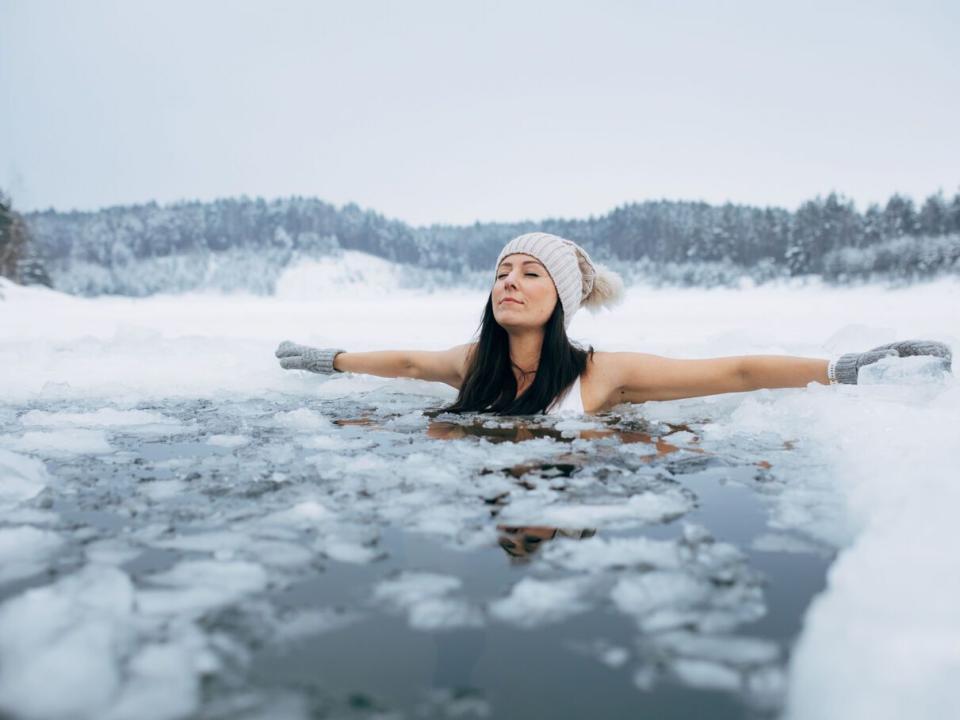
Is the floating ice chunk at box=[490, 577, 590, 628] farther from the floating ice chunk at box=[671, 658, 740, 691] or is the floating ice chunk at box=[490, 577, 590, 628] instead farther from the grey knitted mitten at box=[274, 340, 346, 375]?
the grey knitted mitten at box=[274, 340, 346, 375]

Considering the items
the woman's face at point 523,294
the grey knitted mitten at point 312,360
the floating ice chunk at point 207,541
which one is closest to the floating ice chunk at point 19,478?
the floating ice chunk at point 207,541

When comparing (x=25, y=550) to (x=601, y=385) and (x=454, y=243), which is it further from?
(x=454, y=243)

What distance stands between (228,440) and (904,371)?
10.0 ft

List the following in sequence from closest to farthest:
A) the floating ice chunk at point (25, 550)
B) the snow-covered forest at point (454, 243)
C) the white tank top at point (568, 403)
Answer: the floating ice chunk at point (25, 550) < the white tank top at point (568, 403) < the snow-covered forest at point (454, 243)

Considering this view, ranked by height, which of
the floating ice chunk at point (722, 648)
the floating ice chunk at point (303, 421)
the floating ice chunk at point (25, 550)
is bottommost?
the floating ice chunk at point (303, 421)

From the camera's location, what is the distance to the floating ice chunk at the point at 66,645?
3.38 ft

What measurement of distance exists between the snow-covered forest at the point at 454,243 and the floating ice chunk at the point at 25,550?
2782cm

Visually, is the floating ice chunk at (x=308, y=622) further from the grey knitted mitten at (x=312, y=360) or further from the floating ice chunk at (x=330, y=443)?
the grey knitted mitten at (x=312, y=360)

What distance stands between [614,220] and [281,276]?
28315 millimetres

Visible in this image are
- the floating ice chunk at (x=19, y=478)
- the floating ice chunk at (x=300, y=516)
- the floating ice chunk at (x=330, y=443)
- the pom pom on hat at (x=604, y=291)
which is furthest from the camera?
the pom pom on hat at (x=604, y=291)

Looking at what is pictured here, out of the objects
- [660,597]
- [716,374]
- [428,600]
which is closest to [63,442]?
[428,600]

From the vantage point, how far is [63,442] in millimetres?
2750

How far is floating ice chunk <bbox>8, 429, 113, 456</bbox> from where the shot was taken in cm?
264

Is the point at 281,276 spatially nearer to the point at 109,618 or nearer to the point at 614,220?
the point at 614,220
